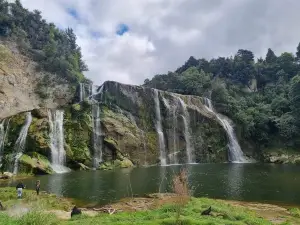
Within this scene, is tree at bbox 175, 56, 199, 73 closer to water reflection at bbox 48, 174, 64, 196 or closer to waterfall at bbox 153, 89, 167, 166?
waterfall at bbox 153, 89, 167, 166

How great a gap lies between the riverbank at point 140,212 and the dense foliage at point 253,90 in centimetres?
4791

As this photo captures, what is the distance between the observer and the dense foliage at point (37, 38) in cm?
7338

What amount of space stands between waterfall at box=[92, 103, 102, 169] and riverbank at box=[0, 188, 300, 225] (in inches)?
930

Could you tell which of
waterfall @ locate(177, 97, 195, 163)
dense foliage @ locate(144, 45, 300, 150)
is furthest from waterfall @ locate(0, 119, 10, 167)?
dense foliage @ locate(144, 45, 300, 150)

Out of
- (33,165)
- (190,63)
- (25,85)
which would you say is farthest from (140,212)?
(190,63)

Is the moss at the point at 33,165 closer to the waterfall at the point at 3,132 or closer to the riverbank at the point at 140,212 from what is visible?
the waterfall at the point at 3,132

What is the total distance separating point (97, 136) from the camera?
5262 cm

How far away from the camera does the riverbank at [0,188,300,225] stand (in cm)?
1403

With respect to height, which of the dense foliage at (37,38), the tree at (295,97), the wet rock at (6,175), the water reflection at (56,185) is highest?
the dense foliage at (37,38)

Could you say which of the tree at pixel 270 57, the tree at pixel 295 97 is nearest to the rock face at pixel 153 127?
the tree at pixel 295 97

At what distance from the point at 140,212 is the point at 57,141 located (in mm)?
33202

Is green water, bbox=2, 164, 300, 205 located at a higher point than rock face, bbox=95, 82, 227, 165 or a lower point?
lower

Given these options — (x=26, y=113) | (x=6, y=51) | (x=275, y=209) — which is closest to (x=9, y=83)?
(x=6, y=51)

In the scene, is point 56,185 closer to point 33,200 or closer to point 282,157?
point 33,200
